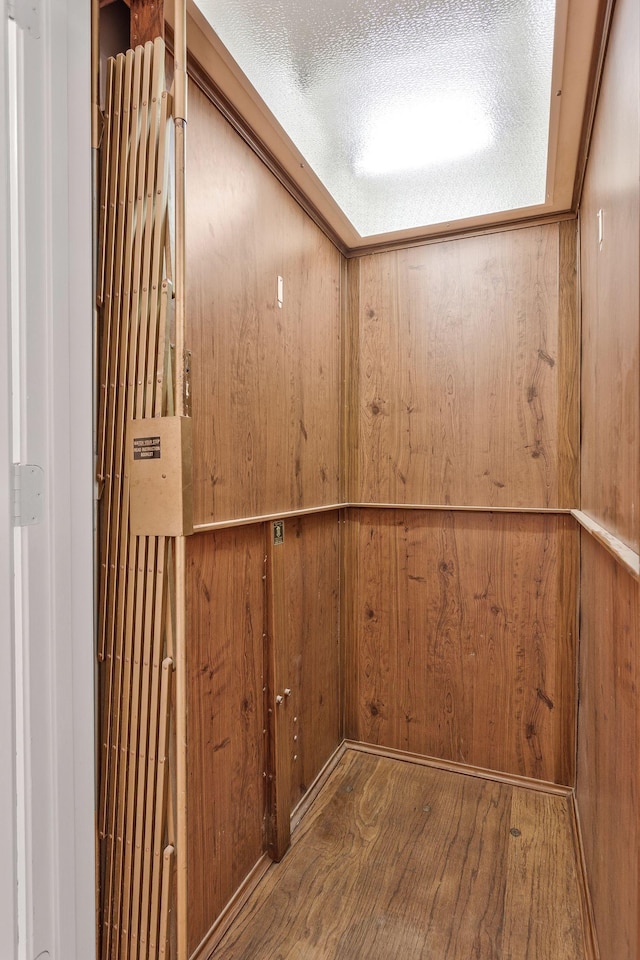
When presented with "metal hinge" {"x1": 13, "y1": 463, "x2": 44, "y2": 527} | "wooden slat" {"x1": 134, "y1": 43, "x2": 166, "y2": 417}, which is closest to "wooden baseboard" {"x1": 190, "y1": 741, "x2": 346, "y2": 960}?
"metal hinge" {"x1": 13, "y1": 463, "x2": 44, "y2": 527}

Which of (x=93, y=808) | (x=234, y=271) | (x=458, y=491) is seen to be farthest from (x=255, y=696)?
(x=234, y=271)

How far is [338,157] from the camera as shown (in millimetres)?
1942

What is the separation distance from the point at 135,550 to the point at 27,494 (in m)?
0.26

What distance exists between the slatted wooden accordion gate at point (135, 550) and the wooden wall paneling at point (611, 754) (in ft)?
3.09

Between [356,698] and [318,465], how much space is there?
120cm

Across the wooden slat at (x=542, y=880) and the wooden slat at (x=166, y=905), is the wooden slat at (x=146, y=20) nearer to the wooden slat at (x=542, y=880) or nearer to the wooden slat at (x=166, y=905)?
the wooden slat at (x=166, y=905)

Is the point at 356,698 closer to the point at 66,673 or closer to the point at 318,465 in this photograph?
the point at 318,465

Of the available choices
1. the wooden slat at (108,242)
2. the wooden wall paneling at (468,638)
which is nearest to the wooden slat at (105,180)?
the wooden slat at (108,242)

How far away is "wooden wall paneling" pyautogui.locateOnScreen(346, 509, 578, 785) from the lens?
2.31 m

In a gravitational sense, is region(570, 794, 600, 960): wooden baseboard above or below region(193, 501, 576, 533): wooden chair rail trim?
below

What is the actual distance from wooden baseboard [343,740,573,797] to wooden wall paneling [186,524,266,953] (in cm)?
86

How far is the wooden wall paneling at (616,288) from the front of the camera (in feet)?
3.28

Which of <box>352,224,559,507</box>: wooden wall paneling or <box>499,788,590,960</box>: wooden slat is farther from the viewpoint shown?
<box>352,224,559,507</box>: wooden wall paneling

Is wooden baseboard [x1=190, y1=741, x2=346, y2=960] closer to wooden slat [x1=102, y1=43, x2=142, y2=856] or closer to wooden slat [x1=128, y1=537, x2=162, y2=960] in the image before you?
wooden slat [x1=128, y1=537, x2=162, y2=960]
